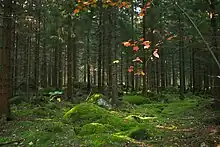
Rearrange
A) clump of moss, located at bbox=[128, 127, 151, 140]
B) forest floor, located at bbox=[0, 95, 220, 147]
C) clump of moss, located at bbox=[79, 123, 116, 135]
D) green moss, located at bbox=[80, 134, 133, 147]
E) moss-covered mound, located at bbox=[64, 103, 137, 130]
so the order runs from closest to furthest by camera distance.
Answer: green moss, located at bbox=[80, 134, 133, 147] < forest floor, located at bbox=[0, 95, 220, 147] < clump of moss, located at bbox=[128, 127, 151, 140] < clump of moss, located at bbox=[79, 123, 116, 135] < moss-covered mound, located at bbox=[64, 103, 137, 130]

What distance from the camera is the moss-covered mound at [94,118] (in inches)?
383

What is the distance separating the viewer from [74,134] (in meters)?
8.50

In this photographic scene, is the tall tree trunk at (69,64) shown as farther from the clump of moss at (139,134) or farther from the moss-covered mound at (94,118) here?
the clump of moss at (139,134)

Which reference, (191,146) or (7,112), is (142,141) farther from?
(7,112)

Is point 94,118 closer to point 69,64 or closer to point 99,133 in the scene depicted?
point 99,133

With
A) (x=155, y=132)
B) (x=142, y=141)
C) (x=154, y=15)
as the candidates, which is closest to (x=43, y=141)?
(x=142, y=141)

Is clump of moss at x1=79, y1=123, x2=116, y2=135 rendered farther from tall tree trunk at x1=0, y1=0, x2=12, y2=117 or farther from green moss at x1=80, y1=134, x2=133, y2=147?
tall tree trunk at x1=0, y1=0, x2=12, y2=117

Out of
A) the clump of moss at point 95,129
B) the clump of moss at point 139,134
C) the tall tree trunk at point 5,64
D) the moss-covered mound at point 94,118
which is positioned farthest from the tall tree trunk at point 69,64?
the clump of moss at point 139,134

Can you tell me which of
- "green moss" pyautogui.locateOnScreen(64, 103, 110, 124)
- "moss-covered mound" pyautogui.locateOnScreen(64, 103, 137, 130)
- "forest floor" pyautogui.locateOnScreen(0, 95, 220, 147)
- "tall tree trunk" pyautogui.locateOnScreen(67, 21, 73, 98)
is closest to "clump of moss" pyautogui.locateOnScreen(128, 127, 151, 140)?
"forest floor" pyautogui.locateOnScreen(0, 95, 220, 147)

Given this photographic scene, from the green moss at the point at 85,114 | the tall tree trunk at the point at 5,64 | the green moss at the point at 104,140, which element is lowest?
the green moss at the point at 104,140

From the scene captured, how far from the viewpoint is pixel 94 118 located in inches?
404

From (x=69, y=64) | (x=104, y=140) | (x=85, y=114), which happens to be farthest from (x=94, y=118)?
(x=69, y=64)

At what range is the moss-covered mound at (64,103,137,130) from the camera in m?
9.73

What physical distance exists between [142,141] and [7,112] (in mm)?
5755
